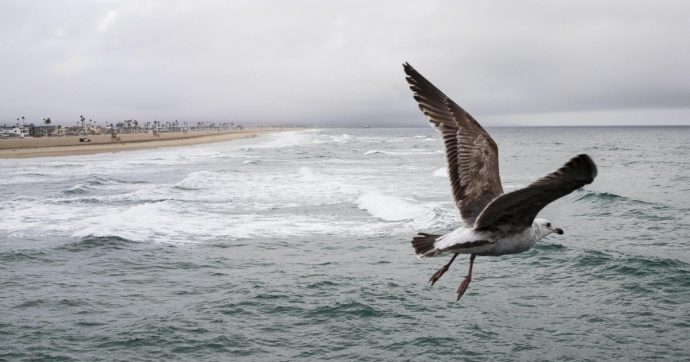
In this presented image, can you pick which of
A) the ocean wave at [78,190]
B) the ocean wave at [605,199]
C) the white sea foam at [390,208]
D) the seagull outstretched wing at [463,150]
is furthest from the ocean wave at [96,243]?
the ocean wave at [605,199]

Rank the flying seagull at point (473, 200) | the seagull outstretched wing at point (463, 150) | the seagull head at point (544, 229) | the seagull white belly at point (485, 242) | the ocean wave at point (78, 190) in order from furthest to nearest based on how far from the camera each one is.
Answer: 1. the ocean wave at point (78, 190)
2. the seagull outstretched wing at point (463, 150)
3. the seagull head at point (544, 229)
4. the seagull white belly at point (485, 242)
5. the flying seagull at point (473, 200)

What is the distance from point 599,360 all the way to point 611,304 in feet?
10.8

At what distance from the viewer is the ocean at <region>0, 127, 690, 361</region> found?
37.2 ft

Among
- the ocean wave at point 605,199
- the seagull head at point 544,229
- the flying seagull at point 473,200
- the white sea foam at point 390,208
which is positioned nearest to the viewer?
the flying seagull at point 473,200

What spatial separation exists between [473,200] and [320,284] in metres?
9.42

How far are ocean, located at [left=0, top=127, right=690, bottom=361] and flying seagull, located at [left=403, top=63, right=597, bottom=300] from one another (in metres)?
5.73

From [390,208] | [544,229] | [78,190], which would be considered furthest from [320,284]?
[78,190]

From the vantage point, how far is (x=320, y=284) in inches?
588

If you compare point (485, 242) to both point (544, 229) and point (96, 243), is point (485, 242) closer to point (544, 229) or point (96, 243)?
point (544, 229)

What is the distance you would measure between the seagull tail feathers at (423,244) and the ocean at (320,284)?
224 inches

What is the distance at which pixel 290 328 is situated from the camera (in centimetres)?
1212

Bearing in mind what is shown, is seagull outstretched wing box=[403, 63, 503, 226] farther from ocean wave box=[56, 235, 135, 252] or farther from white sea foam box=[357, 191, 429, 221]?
white sea foam box=[357, 191, 429, 221]

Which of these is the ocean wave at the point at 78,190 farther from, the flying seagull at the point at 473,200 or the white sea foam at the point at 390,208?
the flying seagull at the point at 473,200

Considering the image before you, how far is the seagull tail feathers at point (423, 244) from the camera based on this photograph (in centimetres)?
559
